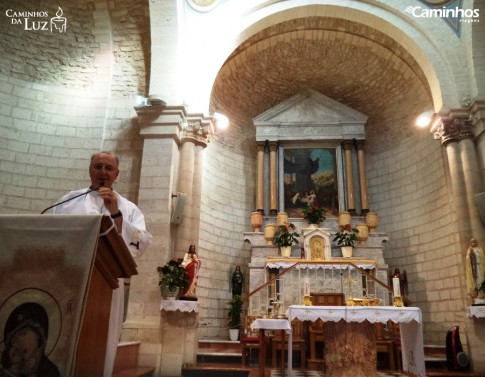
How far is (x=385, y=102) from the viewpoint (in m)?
12.0

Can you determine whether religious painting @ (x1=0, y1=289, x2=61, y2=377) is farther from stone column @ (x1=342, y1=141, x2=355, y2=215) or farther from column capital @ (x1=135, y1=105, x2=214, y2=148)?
stone column @ (x1=342, y1=141, x2=355, y2=215)

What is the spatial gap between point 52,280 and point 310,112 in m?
11.5

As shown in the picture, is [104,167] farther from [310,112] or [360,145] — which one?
[310,112]

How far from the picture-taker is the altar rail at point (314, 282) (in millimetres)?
8982

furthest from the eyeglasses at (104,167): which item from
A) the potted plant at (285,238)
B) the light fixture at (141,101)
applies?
the potted plant at (285,238)

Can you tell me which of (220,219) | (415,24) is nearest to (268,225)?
(220,219)

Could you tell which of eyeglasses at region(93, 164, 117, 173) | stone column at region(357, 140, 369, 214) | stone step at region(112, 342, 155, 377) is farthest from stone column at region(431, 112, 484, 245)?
eyeglasses at region(93, 164, 117, 173)

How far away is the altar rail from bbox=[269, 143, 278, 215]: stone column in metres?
2.39

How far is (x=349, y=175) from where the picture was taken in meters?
11.7

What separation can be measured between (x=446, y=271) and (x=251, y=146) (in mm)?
6337

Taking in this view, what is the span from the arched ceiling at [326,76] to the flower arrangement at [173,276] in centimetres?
512

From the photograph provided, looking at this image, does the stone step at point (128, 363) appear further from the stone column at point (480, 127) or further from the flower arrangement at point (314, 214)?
the stone column at point (480, 127)

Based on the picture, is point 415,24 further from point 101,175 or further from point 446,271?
point 101,175

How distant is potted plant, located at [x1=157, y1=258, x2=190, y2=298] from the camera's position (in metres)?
6.89
